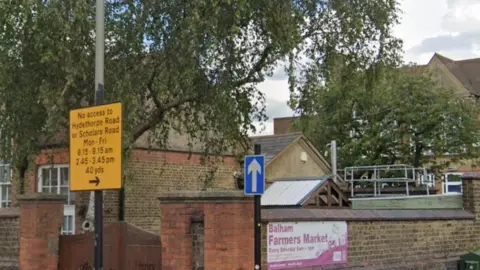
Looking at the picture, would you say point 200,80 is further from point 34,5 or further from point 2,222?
point 2,222

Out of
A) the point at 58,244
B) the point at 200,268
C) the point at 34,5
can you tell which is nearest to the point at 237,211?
the point at 200,268

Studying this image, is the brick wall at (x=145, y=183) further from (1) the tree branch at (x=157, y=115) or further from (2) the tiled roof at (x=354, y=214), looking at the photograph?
(2) the tiled roof at (x=354, y=214)

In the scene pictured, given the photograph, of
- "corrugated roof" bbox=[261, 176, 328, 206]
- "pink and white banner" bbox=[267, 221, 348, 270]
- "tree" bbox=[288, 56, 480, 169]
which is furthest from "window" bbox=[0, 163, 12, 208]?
"pink and white banner" bbox=[267, 221, 348, 270]

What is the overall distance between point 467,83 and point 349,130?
1834cm

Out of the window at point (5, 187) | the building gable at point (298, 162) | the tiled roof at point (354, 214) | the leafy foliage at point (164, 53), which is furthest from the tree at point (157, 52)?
the building gable at point (298, 162)

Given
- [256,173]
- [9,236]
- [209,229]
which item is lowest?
[9,236]

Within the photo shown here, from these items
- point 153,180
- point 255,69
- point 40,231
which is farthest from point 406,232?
point 153,180

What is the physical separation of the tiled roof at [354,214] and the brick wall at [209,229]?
507mm

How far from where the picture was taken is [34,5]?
12.3 metres

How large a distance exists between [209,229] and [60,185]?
43.6 feet

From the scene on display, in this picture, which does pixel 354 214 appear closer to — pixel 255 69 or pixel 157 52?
pixel 255 69

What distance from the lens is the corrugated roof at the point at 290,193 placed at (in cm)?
1412

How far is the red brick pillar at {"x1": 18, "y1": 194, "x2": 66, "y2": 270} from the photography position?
11.1 meters

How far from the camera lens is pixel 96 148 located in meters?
6.97
